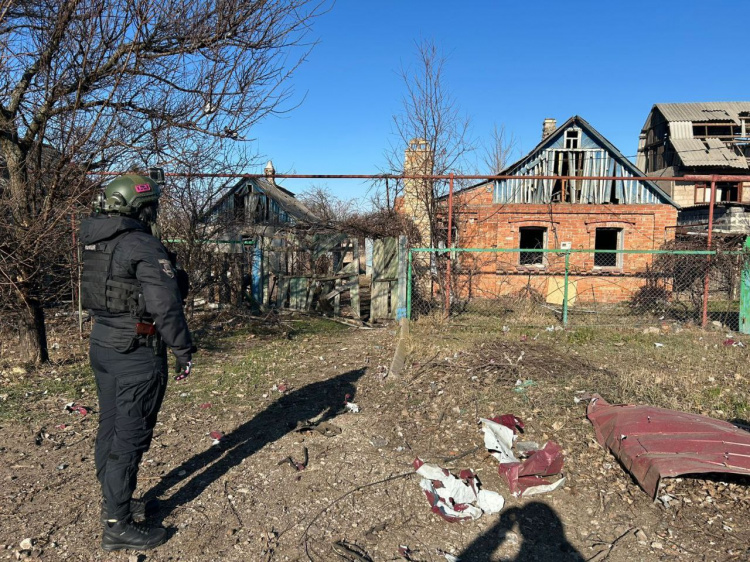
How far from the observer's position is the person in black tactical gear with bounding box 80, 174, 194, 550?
2.83 meters

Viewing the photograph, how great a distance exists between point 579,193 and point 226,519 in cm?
1600

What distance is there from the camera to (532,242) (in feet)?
59.5

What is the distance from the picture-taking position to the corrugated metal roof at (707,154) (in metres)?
28.3

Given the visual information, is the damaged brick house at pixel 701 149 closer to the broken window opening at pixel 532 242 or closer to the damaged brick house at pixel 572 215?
the damaged brick house at pixel 572 215

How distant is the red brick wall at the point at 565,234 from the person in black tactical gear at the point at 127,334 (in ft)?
44.5

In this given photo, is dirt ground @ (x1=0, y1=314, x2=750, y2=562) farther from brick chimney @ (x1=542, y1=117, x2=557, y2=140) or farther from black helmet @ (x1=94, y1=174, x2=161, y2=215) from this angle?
brick chimney @ (x1=542, y1=117, x2=557, y2=140)

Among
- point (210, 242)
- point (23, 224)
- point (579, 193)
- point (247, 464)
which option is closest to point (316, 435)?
point (247, 464)

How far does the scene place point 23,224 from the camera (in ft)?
18.6

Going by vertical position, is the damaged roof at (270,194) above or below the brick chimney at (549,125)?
below

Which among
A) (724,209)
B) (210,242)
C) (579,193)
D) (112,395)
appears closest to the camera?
(112,395)

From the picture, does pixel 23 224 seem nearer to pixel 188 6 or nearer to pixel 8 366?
pixel 8 366

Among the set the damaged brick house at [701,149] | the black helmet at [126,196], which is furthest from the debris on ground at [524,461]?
the damaged brick house at [701,149]

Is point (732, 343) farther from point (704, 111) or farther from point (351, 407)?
point (704, 111)

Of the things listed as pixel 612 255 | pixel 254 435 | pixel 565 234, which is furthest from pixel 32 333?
Result: pixel 612 255
